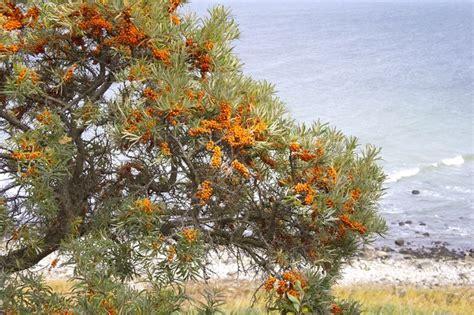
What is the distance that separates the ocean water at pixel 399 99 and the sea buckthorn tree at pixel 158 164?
0.84m

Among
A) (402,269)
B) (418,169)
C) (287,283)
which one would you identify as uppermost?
(418,169)

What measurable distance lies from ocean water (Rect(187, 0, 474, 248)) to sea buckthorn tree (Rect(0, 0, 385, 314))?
0.84 metres

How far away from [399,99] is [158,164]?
59996 mm

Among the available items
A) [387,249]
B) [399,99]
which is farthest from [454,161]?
[399,99]

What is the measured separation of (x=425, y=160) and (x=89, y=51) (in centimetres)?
4171

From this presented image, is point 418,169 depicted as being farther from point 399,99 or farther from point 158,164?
point 158,164

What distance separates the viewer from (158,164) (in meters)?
5.27

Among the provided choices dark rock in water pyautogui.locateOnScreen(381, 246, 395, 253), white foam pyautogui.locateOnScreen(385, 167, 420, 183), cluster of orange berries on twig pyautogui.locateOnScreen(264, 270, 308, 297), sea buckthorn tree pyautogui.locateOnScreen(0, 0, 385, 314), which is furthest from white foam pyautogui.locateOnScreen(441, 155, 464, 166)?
cluster of orange berries on twig pyautogui.locateOnScreen(264, 270, 308, 297)

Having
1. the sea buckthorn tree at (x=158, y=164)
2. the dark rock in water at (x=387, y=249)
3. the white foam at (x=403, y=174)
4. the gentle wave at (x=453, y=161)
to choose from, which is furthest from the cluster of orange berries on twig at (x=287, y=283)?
the gentle wave at (x=453, y=161)

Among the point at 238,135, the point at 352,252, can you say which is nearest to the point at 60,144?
A: the point at 238,135

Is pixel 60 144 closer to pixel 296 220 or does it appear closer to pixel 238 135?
pixel 238 135

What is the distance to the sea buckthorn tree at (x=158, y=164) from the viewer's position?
4.98m

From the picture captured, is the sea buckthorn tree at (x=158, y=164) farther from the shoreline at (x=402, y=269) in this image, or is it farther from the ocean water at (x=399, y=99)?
the shoreline at (x=402, y=269)

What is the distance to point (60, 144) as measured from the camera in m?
5.13
